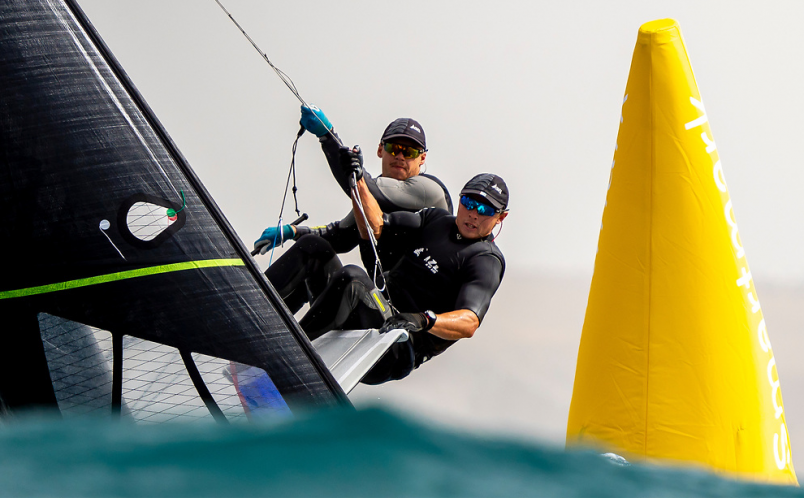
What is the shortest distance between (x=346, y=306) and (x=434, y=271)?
0.40 m

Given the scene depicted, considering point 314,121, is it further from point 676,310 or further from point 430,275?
point 676,310

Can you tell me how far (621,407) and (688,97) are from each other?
76cm

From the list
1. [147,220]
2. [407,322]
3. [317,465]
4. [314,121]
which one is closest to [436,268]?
[407,322]

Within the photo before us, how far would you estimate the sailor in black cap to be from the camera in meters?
2.24

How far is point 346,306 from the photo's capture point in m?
2.19

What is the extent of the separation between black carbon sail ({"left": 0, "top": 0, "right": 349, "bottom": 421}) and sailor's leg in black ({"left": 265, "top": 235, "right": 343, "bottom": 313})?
0.82 metres

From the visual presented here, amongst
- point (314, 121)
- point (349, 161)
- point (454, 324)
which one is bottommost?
point (454, 324)

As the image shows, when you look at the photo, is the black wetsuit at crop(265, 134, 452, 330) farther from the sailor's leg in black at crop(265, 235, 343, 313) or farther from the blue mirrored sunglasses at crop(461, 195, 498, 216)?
the blue mirrored sunglasses at crop(461, 195, 498, 216)

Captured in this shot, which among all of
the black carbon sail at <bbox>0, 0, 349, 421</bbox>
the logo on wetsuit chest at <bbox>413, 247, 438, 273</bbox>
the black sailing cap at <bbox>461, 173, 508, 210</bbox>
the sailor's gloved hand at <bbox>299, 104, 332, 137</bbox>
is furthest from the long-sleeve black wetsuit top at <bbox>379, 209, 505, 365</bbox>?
the black carbon sail at <bbox>0, 0, 349, 421</bbox>

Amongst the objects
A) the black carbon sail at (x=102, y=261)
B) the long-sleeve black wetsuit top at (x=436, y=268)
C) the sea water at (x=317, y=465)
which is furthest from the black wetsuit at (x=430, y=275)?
the sea water at (x=317, y=465)

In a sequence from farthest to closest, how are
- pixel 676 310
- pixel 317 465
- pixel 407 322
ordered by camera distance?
pixel 407 322, pixel 676 310, pixel 317 465

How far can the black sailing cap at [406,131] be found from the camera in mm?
2650

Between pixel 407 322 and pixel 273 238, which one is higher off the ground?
pixel 273 238

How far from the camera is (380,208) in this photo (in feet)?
8.49
